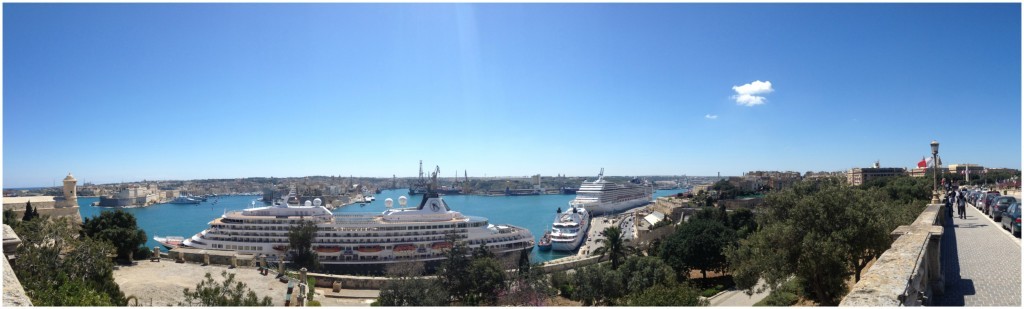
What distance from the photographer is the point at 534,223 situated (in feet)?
165

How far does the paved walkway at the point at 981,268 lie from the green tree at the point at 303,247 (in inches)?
812

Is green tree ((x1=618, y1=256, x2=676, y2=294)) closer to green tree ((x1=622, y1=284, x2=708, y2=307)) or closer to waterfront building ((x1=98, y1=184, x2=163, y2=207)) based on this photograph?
green tree ((x1=622, y1=284, x2=708, y2=307))

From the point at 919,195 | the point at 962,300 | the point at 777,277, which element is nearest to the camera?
the point at 962,300

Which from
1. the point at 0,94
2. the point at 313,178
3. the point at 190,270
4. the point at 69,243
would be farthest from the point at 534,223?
the point at 313,178

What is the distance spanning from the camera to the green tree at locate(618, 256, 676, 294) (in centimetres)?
1492

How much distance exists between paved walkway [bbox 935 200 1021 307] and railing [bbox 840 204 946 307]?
1.18ft

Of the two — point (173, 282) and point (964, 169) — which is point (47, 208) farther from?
point (964, 169)

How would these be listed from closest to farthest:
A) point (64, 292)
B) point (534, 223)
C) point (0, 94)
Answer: point (0, 94) → point (64, 292) → point (534, 223)

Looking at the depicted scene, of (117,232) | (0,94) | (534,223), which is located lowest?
(534,223)

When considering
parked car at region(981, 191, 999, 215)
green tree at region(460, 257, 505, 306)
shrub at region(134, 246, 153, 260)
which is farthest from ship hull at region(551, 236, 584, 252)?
shrub at region(134, 246, 153, 260)

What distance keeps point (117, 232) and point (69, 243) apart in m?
7.95

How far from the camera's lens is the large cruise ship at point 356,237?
2397cm

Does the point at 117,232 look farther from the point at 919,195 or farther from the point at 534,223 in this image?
the point at 534,223

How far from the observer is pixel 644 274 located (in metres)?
15.5
